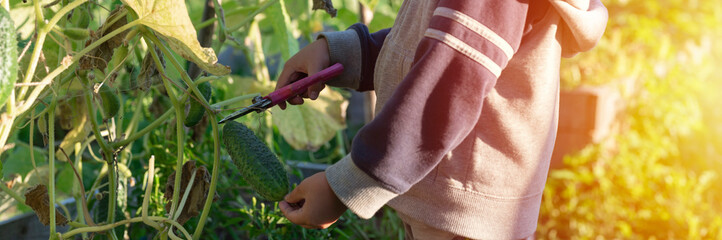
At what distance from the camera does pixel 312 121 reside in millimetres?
1330

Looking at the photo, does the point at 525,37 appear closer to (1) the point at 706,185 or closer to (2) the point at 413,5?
(2) the point at 413,5

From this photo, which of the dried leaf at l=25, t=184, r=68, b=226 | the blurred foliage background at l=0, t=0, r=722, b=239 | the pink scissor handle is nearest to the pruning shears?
the pink scissor handle

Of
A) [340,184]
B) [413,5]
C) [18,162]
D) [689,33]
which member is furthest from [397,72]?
[689,33]

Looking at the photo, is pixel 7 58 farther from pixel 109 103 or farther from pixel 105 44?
pixel 109 103

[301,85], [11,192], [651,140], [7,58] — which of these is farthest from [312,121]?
[651,140]

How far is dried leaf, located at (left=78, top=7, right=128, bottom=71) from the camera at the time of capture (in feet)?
2.65

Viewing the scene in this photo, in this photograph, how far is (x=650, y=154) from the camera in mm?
2033

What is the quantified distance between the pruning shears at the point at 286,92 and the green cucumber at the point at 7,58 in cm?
29

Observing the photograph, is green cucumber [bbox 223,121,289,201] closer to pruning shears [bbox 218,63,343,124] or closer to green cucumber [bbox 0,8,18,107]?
pruning shears [bbox 218,63,343,124]

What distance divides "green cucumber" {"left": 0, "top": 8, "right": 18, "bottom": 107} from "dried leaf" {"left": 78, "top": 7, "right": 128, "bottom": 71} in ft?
0.71

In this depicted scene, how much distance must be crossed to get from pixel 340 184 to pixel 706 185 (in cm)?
161

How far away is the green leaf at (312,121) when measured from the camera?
1274 millimetres

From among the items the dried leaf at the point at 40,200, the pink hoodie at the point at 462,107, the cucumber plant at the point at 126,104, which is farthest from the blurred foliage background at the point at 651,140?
the dried leaf at the point at 40,200

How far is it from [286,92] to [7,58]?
356mm
